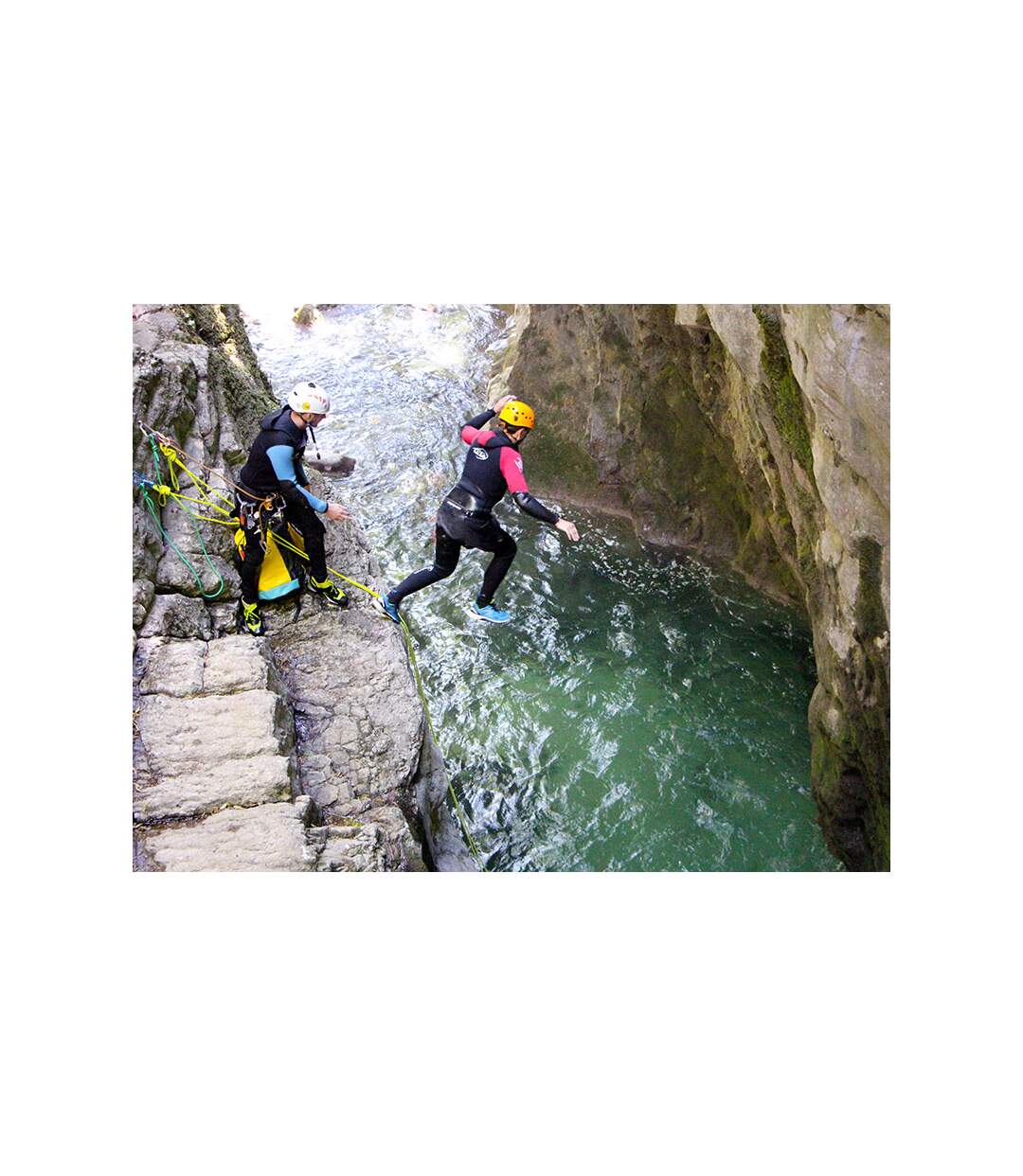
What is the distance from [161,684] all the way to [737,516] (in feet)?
21.4

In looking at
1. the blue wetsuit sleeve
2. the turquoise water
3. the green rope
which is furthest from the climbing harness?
the turquoise water

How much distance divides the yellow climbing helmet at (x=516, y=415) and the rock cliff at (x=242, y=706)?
5.58 feet

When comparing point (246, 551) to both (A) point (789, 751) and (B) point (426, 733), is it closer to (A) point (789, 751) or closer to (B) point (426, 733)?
(B) point (426, 733)

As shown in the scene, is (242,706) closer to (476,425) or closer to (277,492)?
(277,492)

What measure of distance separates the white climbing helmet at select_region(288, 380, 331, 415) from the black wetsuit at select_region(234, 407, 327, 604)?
117 mm

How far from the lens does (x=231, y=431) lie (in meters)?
6.55

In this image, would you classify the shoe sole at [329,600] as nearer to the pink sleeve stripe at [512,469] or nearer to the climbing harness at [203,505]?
the climbing harness at [203,505]

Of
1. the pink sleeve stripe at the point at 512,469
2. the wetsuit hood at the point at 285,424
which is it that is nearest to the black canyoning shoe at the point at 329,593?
the wetsuit hood at the point at 285,424

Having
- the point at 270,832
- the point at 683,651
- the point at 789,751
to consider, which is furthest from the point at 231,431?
the point at 789,751

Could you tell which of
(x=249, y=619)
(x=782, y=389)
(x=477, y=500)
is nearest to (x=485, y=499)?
(x=477, y=500)

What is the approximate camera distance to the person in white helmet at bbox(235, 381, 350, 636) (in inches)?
206

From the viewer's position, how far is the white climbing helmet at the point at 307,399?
517 centimetres

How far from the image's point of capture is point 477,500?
17.8ft

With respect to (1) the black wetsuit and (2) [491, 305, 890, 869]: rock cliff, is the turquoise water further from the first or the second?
(1) the black wetsuit
